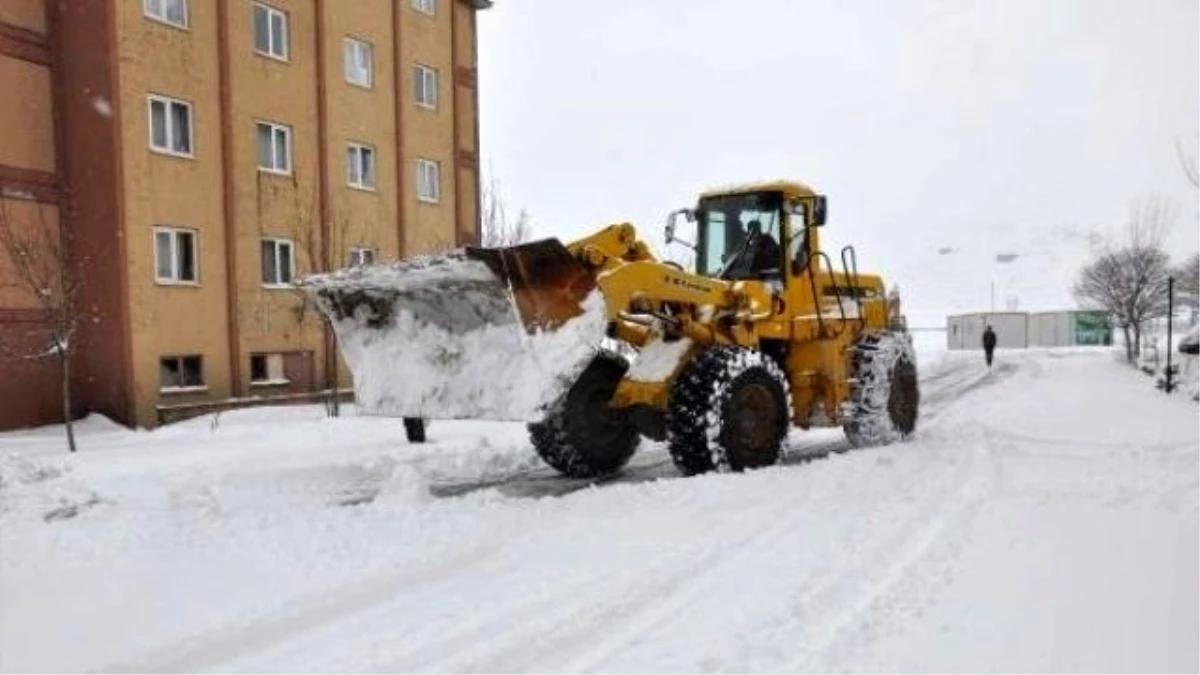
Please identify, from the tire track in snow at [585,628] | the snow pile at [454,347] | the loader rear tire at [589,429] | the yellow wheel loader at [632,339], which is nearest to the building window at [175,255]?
the yellow wheel loader at [632,339]

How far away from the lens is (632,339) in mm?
9703

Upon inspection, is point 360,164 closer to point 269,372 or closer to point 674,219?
point 269,372

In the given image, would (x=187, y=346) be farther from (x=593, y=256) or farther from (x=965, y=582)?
(x=965, y=582)

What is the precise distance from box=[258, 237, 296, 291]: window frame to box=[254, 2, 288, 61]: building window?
12.7ft

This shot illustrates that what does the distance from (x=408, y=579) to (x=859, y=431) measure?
21.5ft

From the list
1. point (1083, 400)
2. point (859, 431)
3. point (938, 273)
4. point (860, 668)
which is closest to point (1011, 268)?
point (938, 273)

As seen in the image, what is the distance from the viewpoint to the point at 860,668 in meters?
4.32

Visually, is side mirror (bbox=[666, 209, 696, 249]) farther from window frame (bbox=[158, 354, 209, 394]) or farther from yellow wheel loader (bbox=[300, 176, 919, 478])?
window frame (bbox=[158, 354, 209, 394])

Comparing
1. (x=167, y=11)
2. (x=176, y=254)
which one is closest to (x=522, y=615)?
(x=176, y=254)

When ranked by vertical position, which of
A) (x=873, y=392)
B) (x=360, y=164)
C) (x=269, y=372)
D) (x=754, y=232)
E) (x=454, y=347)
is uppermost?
(x=360, y=164)

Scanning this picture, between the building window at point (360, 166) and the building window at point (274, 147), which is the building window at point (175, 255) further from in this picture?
the building window at point (360, 166)

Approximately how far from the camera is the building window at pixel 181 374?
1997 centimetres

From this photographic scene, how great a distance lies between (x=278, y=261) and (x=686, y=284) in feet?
50.6

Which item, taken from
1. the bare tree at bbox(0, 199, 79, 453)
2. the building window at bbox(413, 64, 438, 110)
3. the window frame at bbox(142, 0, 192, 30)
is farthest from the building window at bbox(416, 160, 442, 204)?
the bare tree at bbox(0, 199, 79, 453)
